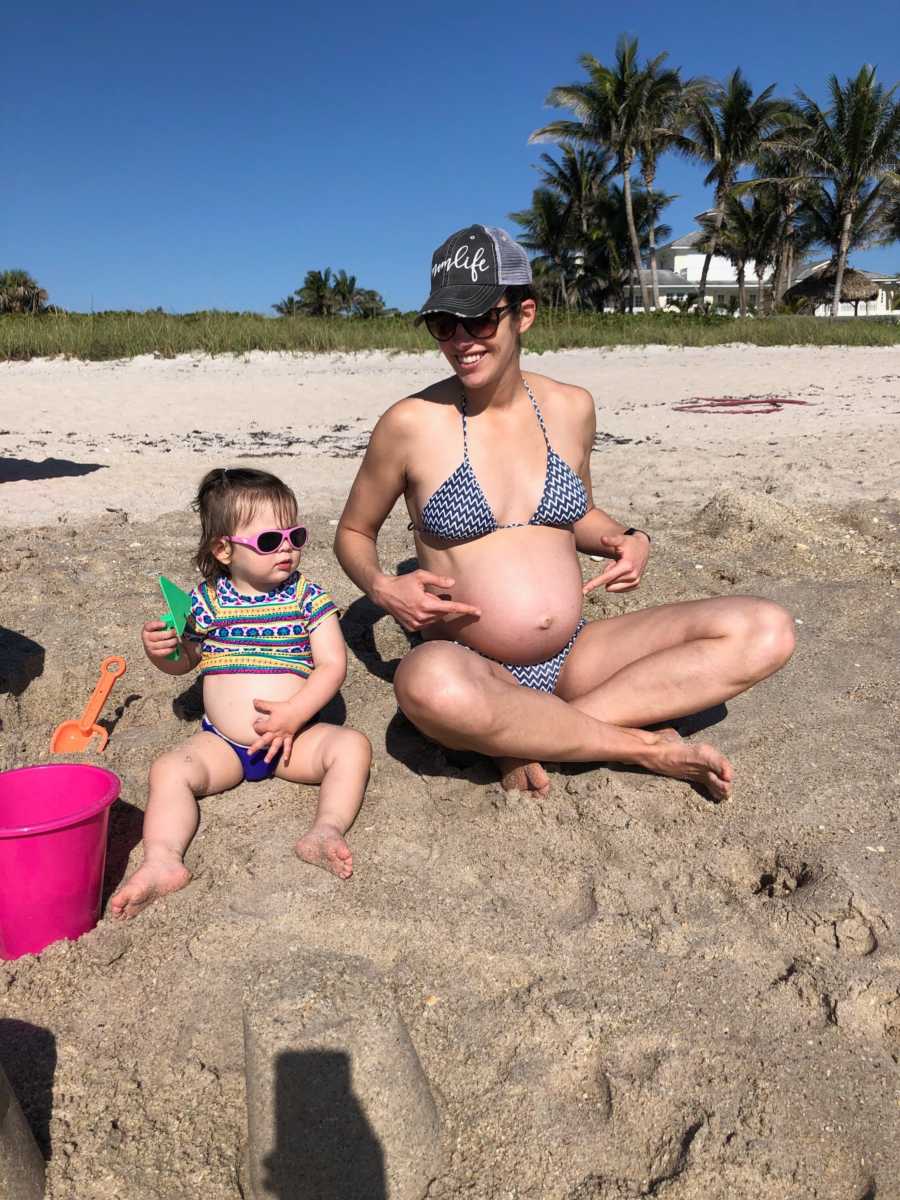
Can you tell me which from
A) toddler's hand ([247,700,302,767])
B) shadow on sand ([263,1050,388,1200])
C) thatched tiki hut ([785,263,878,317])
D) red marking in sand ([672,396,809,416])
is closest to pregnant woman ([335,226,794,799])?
toddler's hand ([247,700,302,767])

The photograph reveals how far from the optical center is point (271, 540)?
247 cm

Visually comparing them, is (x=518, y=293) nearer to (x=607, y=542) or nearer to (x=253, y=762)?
(x=607, y=542)

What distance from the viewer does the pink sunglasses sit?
2.46 meters

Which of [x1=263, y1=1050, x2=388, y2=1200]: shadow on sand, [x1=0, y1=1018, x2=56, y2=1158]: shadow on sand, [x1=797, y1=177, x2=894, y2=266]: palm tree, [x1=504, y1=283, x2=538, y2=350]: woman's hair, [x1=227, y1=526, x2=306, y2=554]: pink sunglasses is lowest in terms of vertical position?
[x1=0, y1=1018, x2=56, y2=1158]: shadow on sand

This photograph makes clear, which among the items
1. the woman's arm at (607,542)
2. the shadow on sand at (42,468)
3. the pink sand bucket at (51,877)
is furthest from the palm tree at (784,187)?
the pink sand bucket at (51,877)

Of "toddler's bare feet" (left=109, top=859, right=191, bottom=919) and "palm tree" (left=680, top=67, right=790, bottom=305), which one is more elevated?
"palm tree" (left=680, top=67, right=790, bottom=305)

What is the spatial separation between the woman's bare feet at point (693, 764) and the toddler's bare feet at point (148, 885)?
118cm

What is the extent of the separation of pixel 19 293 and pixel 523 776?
4768 cm

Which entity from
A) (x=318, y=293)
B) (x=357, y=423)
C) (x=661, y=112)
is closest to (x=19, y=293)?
(x=318, y=293)

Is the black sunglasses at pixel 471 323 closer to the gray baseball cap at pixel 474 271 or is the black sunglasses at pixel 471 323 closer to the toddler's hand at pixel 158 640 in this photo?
the gray baseball cap at pixel 474 271

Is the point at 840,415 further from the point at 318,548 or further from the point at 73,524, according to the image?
the point at 73,524

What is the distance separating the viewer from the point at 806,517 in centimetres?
463

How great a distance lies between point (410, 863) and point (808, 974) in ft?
2.83

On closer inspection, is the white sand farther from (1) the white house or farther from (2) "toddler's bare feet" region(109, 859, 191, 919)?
(1) the white house
